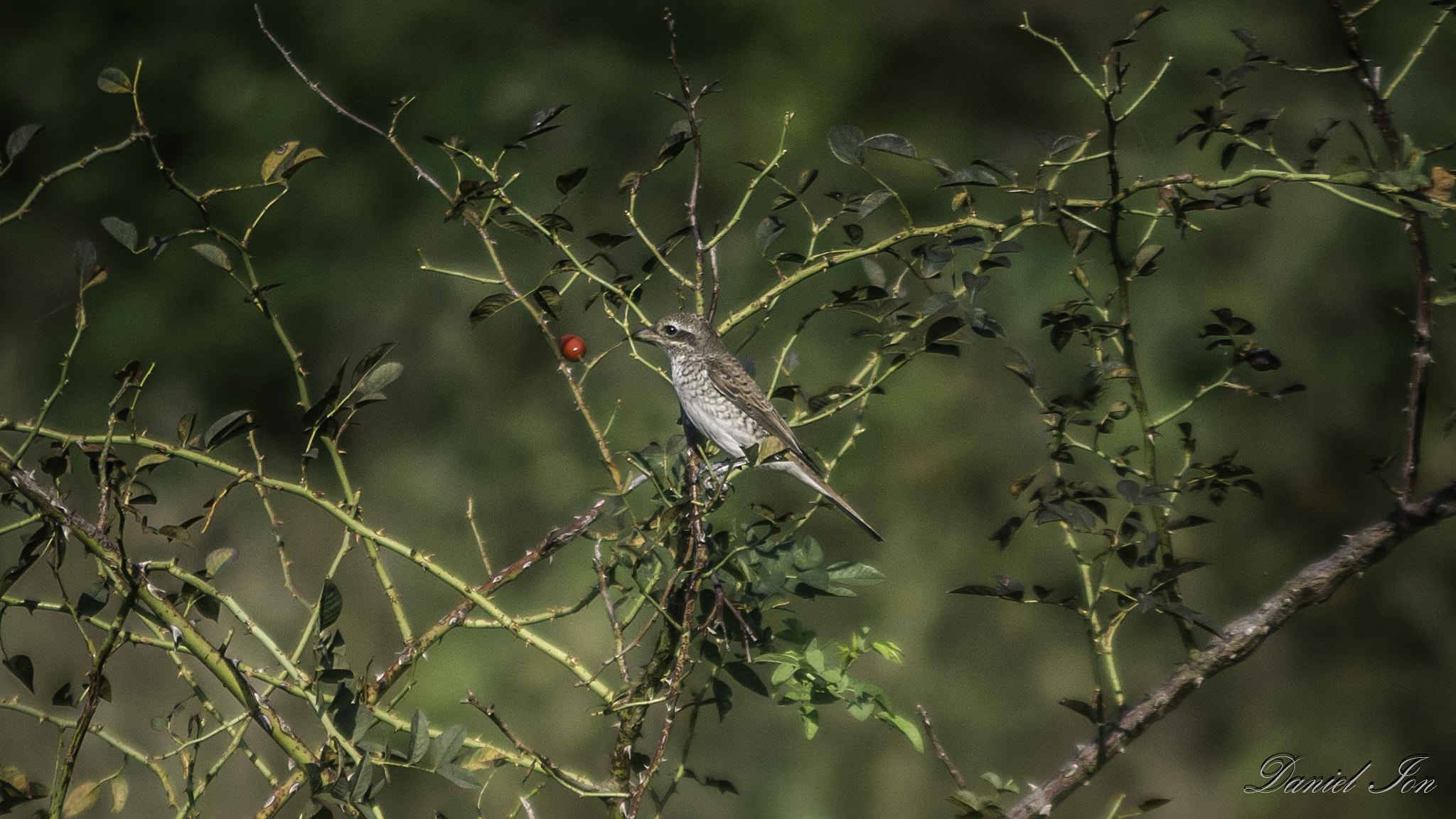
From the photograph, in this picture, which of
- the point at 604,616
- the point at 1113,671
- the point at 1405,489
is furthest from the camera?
the point at 604,616

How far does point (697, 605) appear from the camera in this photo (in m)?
1.82

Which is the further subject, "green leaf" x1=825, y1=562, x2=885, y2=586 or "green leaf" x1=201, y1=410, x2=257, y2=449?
"green leaf" x1=825, y1=562, x2=885, y2=586

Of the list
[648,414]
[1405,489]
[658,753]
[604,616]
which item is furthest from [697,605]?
[648,414]

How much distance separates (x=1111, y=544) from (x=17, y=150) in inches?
63.9

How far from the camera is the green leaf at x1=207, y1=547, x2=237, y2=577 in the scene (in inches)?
57.5

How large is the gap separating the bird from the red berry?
0.95 meters

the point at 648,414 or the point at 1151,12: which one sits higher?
the point at 1151,12

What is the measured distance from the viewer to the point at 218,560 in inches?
57.9

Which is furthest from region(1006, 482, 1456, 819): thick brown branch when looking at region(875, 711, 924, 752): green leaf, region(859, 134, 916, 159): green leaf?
region(859, 134, 916, 159): green leaf

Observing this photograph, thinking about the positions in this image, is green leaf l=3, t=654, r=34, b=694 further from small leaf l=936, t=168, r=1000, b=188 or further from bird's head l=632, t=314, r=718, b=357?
bird's head l=632, t=314, r=718, b=357

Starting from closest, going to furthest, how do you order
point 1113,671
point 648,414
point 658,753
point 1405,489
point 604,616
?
point 658,753, point 1405,489, point 1113,671, point 604,616, point 648,414

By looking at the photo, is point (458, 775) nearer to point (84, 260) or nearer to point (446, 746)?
point (446, 746)

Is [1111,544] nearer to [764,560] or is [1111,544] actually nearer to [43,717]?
[764,560]

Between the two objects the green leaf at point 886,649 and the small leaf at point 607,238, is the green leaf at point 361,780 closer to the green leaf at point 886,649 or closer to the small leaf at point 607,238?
the small leaf at point 607,238
